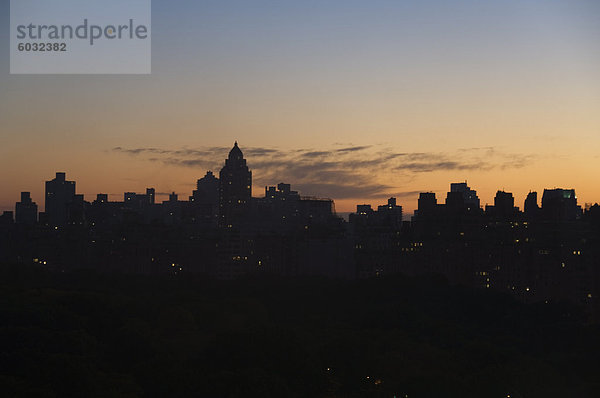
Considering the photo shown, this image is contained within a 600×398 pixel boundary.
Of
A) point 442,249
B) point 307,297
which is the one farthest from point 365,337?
point 442,249

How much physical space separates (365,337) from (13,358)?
23503 mm

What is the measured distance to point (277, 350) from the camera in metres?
48.2

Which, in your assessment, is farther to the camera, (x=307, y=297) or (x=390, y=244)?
(x=390, y=244)

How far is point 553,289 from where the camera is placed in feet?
342

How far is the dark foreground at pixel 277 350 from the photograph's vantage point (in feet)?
131

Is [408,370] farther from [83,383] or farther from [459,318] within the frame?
[459,318]

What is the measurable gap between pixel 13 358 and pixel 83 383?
15.8ft

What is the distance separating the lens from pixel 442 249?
127 meters

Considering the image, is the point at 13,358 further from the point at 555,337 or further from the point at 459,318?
the point at 459,318

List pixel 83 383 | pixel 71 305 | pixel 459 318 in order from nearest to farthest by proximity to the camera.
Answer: pixel 83 383
pixel 71 305
pixel 459 318

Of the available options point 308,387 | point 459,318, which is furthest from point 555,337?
point 308,387

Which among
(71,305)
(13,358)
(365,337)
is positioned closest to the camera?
(13,358)

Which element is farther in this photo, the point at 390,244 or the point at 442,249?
the point at 390,244

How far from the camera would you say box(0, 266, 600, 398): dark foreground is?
4003cm
